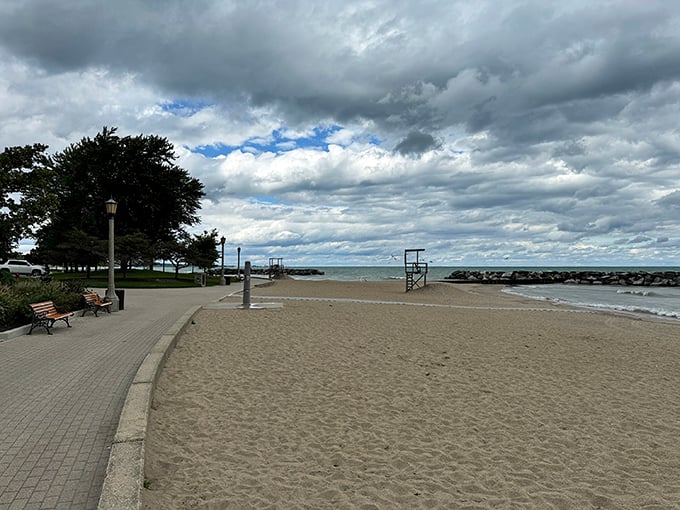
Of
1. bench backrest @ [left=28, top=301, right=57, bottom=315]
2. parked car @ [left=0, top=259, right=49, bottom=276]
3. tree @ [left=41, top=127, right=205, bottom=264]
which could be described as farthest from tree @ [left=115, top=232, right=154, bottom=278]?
bench backrest @ [left=28, top=301, right=57, bottom=315]

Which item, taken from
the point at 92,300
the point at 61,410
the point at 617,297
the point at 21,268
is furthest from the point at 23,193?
the point at 617,297

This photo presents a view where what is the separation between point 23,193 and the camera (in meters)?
21.4

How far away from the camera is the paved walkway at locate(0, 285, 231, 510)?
3877mm

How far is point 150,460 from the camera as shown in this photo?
15.2 feet

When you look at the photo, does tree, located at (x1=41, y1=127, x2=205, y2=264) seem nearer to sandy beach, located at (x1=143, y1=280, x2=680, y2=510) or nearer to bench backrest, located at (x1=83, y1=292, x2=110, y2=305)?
bench backrest, located at (x1=83, y1=292, x2=110, y2=305)

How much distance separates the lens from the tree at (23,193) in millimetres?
20656

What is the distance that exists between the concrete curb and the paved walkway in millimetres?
147

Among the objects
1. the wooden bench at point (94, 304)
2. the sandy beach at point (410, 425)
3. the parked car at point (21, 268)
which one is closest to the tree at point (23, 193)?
the wooden bench at point (94, 304)

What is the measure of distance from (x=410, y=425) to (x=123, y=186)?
41439mm

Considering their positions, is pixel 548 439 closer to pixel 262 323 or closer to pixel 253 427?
pixel 253 427

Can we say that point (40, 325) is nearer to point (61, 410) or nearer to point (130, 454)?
point (61, 410)

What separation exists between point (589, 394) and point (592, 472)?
3.12 m

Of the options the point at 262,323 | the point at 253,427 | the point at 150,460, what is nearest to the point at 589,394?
the point at 253,427

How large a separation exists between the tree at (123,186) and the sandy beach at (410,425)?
34774 mm
